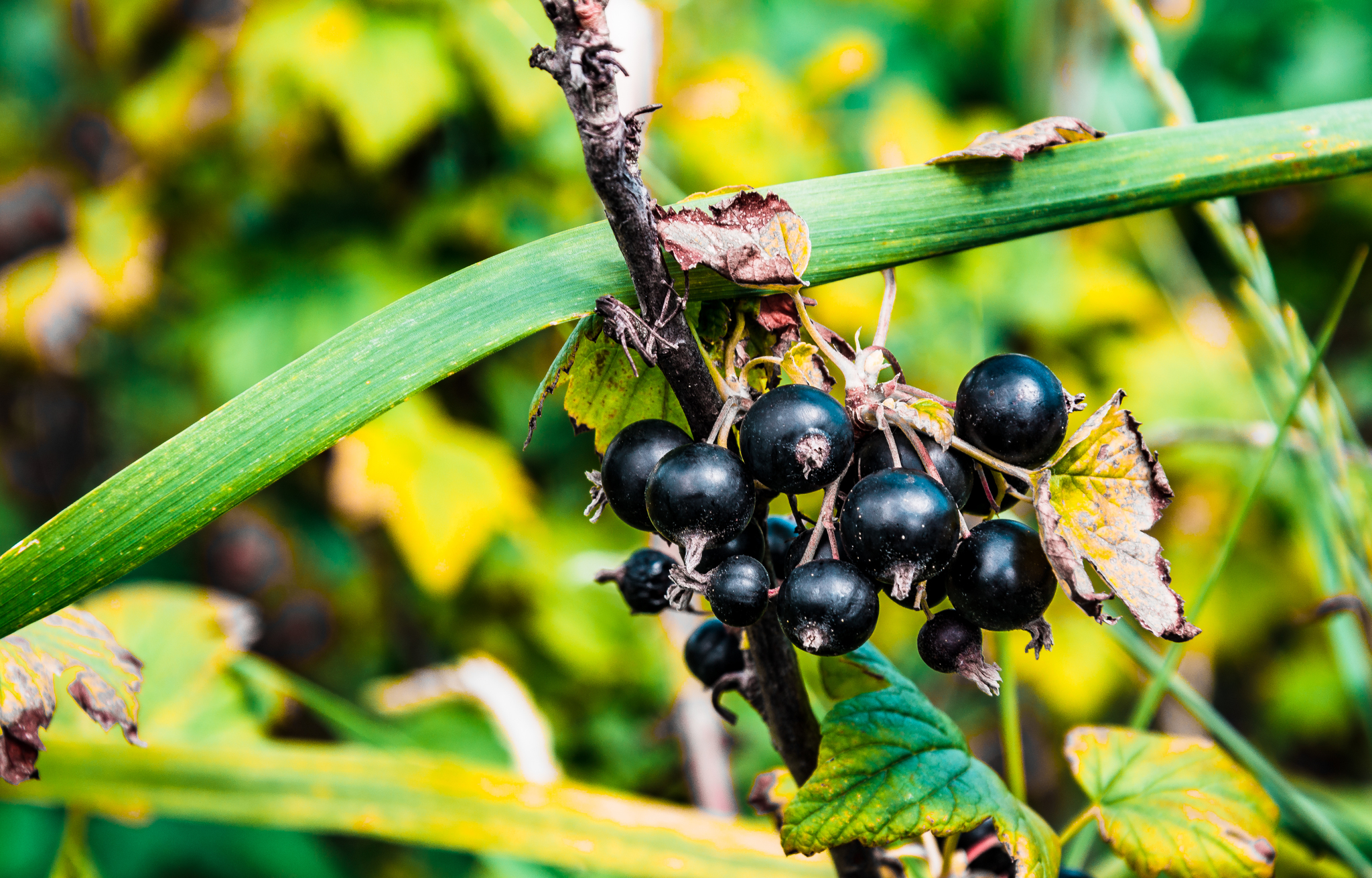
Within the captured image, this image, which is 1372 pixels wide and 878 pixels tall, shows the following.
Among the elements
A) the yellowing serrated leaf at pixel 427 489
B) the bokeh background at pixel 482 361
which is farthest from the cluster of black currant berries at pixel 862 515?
the yellowing serrated leaf at pixel 427 489

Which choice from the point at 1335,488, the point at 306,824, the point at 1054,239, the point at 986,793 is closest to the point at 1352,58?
the point at 1054,239

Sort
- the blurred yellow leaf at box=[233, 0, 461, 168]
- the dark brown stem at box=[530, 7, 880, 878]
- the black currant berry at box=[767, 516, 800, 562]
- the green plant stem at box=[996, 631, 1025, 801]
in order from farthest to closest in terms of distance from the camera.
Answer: the blurred yellow leaf at box=[233, 0, 461, 168]
the green plant stem at box=[996, 631, 1025, 801]
the black currant berry at box=[767, 516, 800, 562]
the dark brown stem at box=[530, 7, 880, 878]

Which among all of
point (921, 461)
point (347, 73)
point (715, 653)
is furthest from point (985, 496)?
point (347, 73)

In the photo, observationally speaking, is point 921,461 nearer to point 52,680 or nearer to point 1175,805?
point 1175,805

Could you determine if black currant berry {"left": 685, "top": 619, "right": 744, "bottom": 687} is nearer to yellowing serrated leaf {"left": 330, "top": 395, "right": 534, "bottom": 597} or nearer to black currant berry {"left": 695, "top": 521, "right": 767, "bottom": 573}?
black currant berry {"left": 695, "top": 521, "right": 767, "bottom": 573}

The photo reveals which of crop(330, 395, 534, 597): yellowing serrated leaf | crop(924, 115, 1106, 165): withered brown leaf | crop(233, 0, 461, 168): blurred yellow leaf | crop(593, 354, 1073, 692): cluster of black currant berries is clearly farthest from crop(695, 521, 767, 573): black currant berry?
crop(233, 0, 461, 168): blurred yellow leaf

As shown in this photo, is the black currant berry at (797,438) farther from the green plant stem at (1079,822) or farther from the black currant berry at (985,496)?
the green plant stem at (1079,822)
